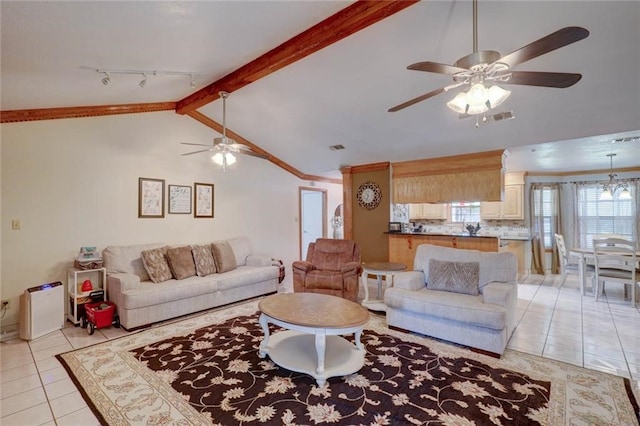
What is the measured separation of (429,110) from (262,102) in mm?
2494

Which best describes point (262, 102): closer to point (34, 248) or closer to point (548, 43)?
point (34, 248)

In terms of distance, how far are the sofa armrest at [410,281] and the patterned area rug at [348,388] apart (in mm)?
659

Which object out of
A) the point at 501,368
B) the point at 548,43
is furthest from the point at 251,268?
the point at 548,43

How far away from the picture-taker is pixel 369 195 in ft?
20.8

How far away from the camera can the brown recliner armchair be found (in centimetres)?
410

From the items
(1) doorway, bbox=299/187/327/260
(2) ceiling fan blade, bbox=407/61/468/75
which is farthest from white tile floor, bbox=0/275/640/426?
(1) doorway, bbox=299/187/327/260

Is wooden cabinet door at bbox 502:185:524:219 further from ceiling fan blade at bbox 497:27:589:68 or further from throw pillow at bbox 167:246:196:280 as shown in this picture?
throw pillow at bbox 167:246:196:280

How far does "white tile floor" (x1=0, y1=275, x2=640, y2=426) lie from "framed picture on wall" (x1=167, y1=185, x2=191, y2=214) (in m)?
2.06

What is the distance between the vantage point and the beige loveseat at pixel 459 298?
2.79 metres

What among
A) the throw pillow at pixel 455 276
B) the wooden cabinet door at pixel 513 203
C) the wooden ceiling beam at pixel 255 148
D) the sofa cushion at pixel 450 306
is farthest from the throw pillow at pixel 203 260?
the wooden cabinet door at pixel 513 203

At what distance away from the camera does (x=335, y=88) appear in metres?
3.86

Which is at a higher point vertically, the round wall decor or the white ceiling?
the white ceiling

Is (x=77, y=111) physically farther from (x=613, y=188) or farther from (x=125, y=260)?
(x=613, y=188)

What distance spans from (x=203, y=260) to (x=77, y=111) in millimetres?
2576
